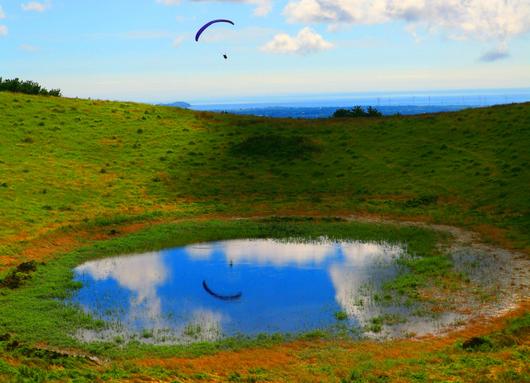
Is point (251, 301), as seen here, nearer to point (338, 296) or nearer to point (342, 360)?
point (338, 296)

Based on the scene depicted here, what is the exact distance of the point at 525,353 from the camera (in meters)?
19.5

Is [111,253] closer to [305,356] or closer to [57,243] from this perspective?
[57,243]

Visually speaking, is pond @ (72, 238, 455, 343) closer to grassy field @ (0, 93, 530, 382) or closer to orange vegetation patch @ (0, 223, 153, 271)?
grassy field @ (0, 93, 530, 382)

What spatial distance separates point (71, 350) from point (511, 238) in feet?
99.3

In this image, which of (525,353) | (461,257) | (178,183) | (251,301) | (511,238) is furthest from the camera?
(178,183)

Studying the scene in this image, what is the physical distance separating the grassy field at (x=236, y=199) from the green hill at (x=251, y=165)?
8.6 inches

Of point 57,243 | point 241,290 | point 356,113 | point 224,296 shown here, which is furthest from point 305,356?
point 356,113

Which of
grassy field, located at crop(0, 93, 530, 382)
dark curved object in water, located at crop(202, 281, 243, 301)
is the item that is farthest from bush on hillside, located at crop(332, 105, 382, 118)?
dark curved object in water, located at crop(202, 281, 243, 301)

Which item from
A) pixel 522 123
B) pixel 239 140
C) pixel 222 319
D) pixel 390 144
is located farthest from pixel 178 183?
pixel 522 123

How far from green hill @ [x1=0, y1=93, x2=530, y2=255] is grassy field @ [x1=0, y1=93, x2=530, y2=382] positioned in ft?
0.72

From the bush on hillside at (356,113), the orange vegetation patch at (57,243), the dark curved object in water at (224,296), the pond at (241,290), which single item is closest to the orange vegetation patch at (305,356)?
the pond at (241,290)

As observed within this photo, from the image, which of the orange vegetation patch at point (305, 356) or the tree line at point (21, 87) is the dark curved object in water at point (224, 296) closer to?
the orange vegetation patch at point (305, 356)

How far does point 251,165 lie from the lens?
59.9 m

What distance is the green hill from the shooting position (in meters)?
45.4
